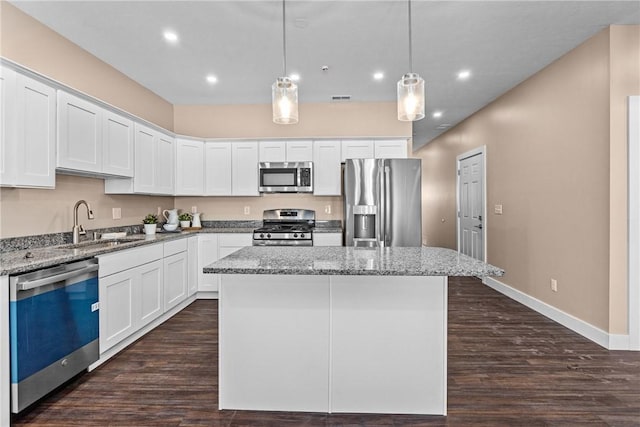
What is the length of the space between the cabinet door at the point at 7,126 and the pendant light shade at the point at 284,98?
1.71 metres

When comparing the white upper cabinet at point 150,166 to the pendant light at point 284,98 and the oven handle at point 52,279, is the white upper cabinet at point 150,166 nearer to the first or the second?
the oven handle at point 52,279

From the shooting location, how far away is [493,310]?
3.90 m

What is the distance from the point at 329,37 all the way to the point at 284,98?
134 centimetres

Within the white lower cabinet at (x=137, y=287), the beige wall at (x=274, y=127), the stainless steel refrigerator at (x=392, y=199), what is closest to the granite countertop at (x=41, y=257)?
the white lower cabinet at (x=137, y=287)

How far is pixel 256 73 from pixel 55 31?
1848mm

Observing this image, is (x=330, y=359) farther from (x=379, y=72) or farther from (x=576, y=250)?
(x=379, y=72)

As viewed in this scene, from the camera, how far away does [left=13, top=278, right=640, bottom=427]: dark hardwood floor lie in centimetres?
193

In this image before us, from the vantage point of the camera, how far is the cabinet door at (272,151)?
15.3 ft

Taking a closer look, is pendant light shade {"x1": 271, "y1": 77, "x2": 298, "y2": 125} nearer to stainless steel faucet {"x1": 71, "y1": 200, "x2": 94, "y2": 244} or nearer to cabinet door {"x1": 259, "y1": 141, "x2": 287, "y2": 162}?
stainless steel faucet {"x1": 71, "y1": 200, "x2": 94, "y2": 244}

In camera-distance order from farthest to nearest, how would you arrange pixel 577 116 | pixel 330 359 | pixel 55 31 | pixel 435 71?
pixel 435 71, pixel 577 116, pixel 55 31, pixel 330 359

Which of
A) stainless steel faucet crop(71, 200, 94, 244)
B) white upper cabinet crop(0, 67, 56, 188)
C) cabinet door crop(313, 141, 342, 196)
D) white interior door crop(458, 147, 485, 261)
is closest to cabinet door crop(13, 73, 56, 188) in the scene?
white upper cabinet crop(0, 67, 56, 188)

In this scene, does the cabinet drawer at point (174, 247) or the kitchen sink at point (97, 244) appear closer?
the kitchen sink at point (97, 244)

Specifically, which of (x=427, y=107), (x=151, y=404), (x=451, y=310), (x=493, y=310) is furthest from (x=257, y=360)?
(x=427, y=107)

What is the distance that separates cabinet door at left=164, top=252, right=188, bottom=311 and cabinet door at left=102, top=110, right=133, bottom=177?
3.41 feet
